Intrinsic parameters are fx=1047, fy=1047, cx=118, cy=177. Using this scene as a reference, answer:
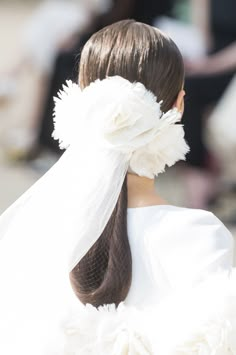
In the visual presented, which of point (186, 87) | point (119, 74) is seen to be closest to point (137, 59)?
point (119, 74)

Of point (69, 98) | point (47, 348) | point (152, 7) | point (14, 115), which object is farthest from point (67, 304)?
point (14, 115)

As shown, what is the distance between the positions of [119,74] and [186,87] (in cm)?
351

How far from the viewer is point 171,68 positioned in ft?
6.52

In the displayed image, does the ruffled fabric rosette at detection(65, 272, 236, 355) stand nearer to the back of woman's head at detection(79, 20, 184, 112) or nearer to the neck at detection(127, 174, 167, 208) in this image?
the neck at detection(127, 174, 167, 208)

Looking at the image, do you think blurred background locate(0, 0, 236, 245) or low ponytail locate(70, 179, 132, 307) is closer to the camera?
low ponytail locate(70, 179, 132, 307)

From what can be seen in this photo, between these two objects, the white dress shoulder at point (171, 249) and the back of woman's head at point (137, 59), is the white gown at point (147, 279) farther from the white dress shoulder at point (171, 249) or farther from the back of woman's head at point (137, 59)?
the back of woman's head at point (137, 59)

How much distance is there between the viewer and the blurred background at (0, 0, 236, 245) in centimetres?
545

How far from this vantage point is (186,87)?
5449 millimetres

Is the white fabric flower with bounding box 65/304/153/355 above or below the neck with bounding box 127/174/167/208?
below

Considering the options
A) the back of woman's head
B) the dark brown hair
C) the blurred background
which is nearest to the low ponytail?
the dark brown hair

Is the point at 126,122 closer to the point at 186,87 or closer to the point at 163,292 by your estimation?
the point at 163,292

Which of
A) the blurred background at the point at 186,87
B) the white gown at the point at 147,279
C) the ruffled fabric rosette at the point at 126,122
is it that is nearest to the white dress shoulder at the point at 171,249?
the white gown at the point at 147,279

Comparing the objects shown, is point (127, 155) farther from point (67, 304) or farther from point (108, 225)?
point (67, 304)

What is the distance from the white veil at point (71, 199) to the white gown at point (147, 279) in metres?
0.02
